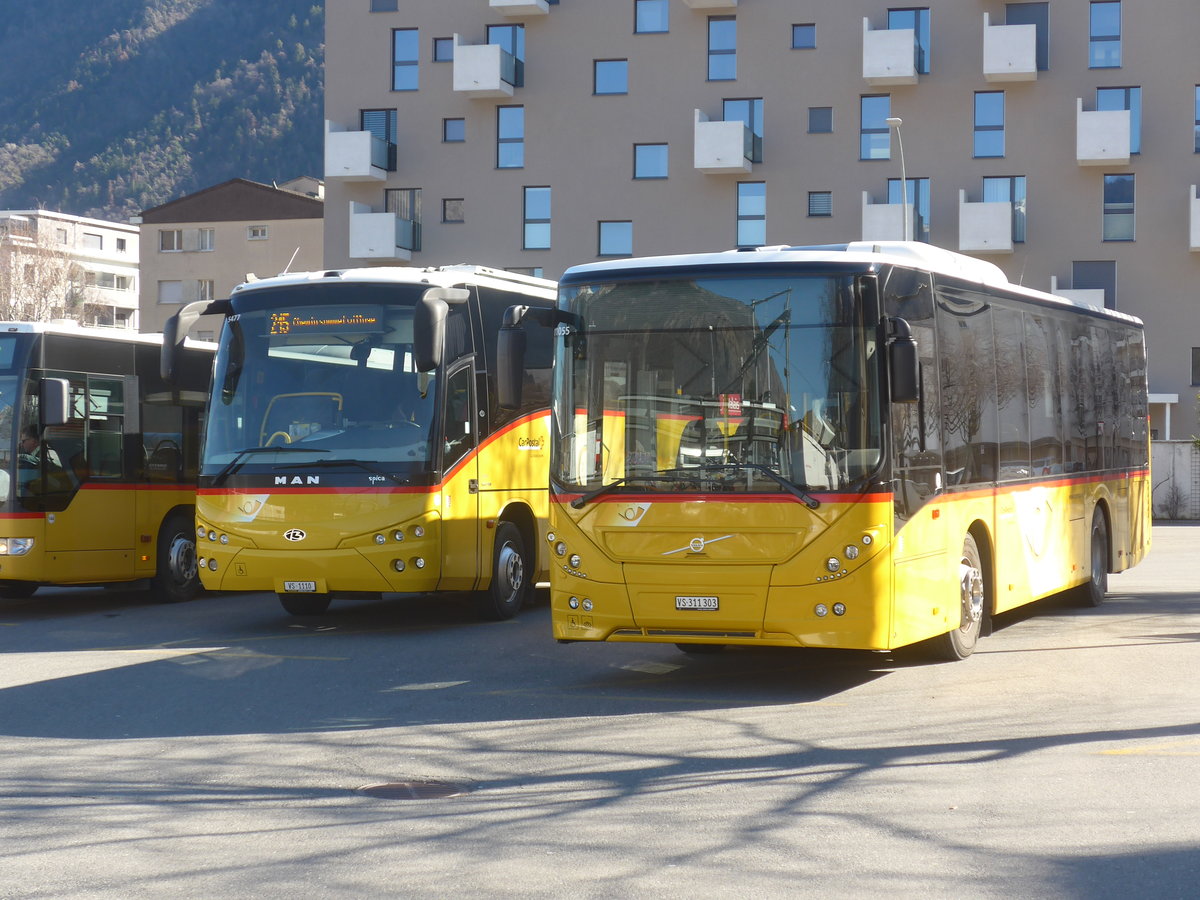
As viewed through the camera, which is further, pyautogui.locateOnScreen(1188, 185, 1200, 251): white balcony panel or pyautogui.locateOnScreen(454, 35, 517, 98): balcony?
pyautogui.locateOnScreen(454, 35, 517, 98): balcony

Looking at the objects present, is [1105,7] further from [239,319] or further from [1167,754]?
[1167,754]

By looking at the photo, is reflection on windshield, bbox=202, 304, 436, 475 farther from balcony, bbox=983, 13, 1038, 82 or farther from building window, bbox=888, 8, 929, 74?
building window, bbox=888, 8, 929, 74

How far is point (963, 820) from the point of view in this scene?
23.6 ft

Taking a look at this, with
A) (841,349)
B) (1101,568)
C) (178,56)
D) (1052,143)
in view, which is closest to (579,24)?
(1052,143)

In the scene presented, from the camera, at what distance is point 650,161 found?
51969mm

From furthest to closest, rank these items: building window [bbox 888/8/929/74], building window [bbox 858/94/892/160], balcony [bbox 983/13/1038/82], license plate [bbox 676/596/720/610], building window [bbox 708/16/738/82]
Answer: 1. building window [bbox 708/16/738/82]
2. building window [bbox 858/94/892/160]
3. building window [bbox 888/8/929/74]
4. balcony [bbox 983/13/1038/82]
5. license plate [bbox 676/596/720/610]

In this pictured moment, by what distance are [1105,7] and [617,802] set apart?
46.0m

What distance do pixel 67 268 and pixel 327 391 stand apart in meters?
90.7

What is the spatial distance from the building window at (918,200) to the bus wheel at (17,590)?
3458 centimetres

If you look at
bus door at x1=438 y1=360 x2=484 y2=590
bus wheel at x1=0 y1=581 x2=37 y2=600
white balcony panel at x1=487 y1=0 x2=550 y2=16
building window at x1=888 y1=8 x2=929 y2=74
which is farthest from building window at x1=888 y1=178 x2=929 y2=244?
bus door at x1=438 y1=360 x2=484 y2=590

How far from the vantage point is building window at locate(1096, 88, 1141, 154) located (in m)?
48.2

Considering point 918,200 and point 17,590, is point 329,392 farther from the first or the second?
point 918,200

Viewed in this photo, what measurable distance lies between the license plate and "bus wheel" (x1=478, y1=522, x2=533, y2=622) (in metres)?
4.98

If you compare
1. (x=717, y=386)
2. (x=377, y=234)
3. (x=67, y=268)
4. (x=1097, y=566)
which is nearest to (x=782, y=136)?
(x=377, y=234)
